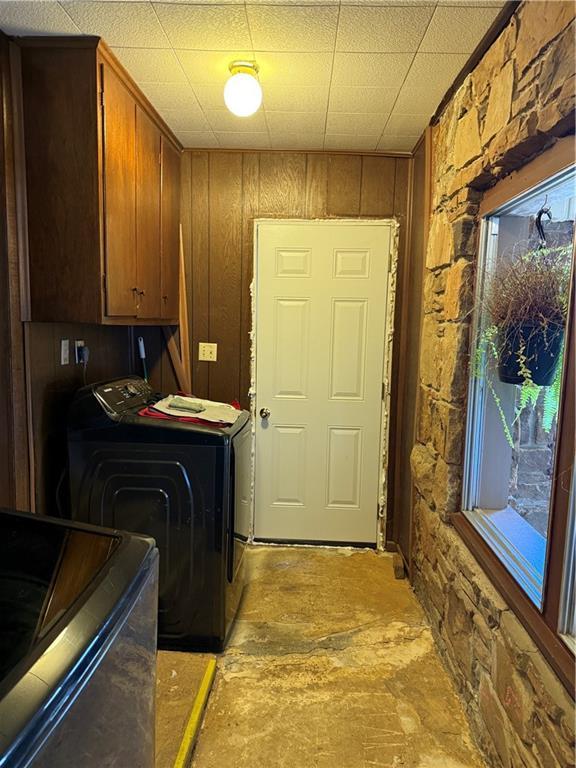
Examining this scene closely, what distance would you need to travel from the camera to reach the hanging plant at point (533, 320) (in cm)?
131

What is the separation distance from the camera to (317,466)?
3.08 m

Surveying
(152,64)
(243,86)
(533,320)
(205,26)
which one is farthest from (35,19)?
(533,320)

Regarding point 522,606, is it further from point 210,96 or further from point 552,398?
point 210,96

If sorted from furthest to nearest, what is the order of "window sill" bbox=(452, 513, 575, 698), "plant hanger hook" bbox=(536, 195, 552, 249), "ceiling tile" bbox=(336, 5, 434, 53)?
Answer: "ceiling tile" bbox=(336, 5, 434, 53)
"plant hanger hook" bbox=(536, 195, 552, 249)
"window sill" bbox=(452, 513, 575, 698)

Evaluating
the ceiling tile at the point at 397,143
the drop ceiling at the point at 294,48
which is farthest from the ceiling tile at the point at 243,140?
the ceiling tile at the point at 397,143

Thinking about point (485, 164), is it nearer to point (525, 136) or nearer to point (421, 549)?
point (525, 136)

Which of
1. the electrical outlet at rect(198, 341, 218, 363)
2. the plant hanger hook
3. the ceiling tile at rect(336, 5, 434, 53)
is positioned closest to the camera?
the plant hanger hook

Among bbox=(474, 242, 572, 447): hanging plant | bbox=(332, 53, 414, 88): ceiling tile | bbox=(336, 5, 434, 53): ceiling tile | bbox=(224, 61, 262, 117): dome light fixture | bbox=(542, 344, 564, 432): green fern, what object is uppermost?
bbox=(332, 53, 414, 88): ceiling tile

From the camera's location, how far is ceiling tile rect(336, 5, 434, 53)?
5.08ft

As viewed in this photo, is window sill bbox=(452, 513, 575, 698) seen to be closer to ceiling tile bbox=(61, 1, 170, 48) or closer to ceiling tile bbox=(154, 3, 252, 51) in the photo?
ceiling tile bbox=(154, 3, 252, 51)

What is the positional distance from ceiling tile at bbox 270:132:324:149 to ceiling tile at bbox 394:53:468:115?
0.54m

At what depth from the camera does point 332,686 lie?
1.88 m

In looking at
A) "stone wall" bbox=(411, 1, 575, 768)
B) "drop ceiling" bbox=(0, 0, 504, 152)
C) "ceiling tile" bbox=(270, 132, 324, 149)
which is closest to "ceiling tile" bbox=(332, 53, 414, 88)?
"drop ceiling" bbox=(0, 0, 504, 152)

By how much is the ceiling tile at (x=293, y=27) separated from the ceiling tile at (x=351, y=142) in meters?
0.89
